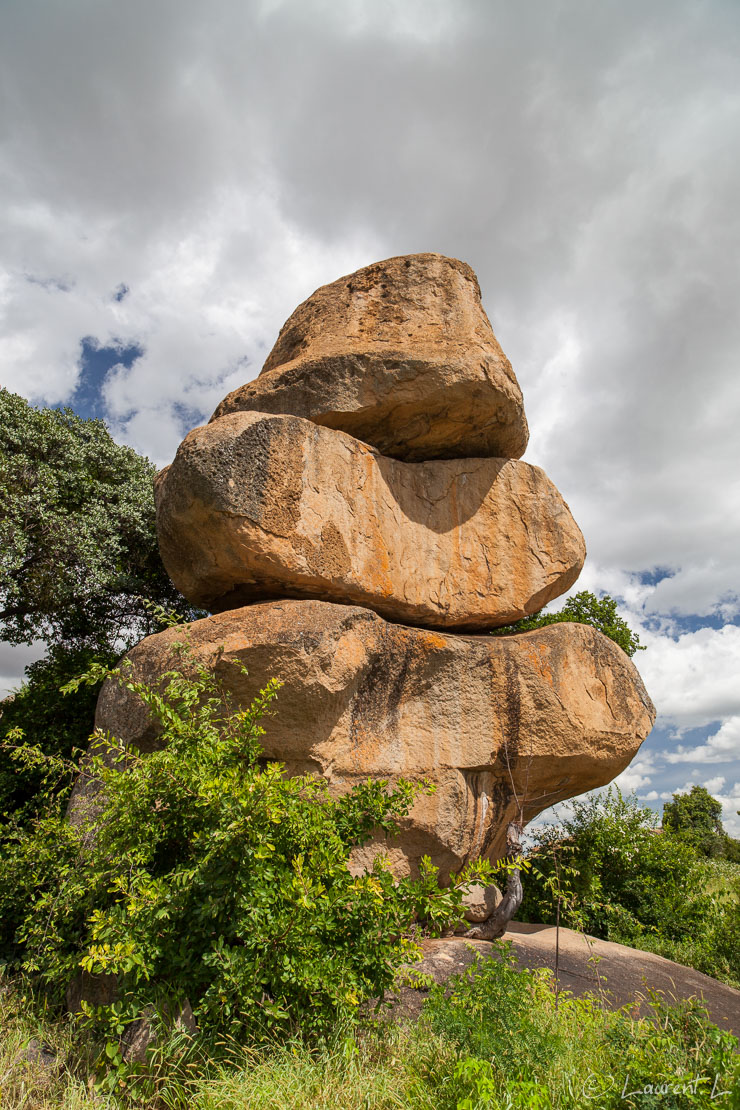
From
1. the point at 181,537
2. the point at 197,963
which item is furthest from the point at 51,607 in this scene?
the point at 197,963

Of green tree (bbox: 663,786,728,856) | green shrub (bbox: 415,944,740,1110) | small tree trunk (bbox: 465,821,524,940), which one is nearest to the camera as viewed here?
green shrub (bbox: 415,944,740,1110)

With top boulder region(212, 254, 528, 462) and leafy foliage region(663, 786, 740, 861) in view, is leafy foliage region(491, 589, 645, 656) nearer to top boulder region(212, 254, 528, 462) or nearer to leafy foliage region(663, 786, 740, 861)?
top boulder region(212, 254, 528, 462)

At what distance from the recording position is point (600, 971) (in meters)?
7.16

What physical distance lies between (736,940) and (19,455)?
12.6 metres

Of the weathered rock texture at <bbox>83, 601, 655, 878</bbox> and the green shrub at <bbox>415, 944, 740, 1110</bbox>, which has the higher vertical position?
the weathered rock texture at <bbox>83, 601, 655, 878</bbox>

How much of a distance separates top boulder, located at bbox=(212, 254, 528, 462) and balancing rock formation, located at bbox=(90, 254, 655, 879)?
3 cm

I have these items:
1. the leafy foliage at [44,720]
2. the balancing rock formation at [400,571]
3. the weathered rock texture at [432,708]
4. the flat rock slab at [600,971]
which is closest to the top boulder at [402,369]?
the balancing rock formation at [400,571]

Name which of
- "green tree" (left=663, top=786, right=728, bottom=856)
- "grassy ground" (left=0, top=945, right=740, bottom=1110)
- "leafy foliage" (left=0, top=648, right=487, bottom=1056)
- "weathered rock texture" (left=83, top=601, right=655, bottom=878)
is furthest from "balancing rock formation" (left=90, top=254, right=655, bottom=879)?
"green tree" (left=663, top=786, right=728, bottom=856)

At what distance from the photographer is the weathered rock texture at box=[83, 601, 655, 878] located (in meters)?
6.64

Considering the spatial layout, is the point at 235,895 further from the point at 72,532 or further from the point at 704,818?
the point at 704,818

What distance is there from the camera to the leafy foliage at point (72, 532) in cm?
1009

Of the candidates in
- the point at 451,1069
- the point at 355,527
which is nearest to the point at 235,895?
the point at 451,1069

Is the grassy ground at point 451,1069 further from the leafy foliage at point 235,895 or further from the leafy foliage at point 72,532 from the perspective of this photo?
the leafy foliage at point 72,532

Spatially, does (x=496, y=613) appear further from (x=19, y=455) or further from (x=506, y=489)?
(x=19, y=455)
